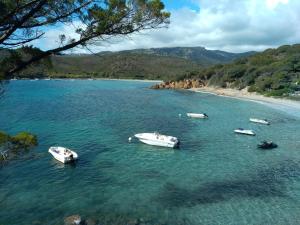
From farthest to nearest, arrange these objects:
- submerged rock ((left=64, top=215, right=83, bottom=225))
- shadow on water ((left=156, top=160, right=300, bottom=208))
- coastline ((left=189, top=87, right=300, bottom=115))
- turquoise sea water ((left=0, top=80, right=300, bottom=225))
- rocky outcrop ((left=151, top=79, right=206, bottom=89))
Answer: rocky outcrop ((left=151, top=79, right=206, bottom=89))
coastline ((left=189, top=87, right=300, bottom=115))
shadow on water ((left=156, top=160, right=300, bottom=208))
turquoise sea water ((left=0, top=80, right=300, bottom=225))
submerged rock ((left=64, top=215, right=83, bottom=225))

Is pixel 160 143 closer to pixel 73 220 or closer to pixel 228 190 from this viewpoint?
pixel 228 190

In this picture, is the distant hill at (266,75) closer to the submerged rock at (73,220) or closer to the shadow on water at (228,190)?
the shadow on water at (228,190)

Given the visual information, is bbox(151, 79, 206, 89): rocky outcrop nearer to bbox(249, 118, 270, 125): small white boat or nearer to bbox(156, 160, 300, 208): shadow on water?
bbox(249, 118, 270, 125): small white boat

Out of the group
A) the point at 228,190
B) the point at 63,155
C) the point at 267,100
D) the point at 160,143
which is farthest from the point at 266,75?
the point at 63,155

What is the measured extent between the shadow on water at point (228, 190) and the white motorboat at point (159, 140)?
12.8 meters

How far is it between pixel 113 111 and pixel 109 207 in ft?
183

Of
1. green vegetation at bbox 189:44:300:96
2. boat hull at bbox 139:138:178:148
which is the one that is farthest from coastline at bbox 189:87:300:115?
boat hull at bbox 139:138:178:148

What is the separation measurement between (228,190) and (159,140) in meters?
17.3

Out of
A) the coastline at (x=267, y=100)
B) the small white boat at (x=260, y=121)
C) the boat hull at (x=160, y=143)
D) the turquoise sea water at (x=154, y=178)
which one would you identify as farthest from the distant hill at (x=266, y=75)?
the boat hull at (x=160, y=143)

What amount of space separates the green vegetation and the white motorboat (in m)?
70.0

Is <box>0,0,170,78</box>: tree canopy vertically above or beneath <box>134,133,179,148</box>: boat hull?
above

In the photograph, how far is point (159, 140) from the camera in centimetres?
4772

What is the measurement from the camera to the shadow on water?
1150 inches

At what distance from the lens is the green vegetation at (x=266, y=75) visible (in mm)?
112675
